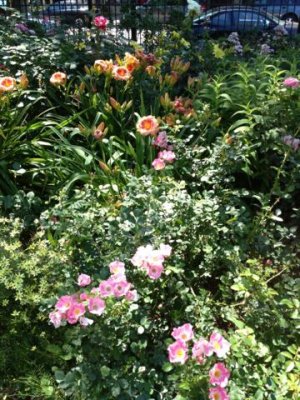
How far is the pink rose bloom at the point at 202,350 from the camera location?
1.39 m

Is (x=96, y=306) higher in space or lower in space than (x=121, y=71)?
lower

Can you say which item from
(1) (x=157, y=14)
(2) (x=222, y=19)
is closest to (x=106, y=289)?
(1) (x=157, y=14)

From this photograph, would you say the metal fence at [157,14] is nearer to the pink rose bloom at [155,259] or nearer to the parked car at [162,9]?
the parked car at [162,9]

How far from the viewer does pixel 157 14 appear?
240 inches

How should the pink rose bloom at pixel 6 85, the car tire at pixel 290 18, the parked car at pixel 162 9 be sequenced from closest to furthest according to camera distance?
the pink rose bloom at pixel 6 85 → the parked car at pixel 162 9 → the car tire at pixel 290 18

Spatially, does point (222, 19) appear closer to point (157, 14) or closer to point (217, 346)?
point (157, 14)

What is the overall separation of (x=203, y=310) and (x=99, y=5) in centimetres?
760

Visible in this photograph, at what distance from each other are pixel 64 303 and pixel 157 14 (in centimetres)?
546

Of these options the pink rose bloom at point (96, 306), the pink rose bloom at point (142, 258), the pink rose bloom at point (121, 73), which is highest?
the pink rose bloom at point (121, 73)

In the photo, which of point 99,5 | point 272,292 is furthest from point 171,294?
point 99,5

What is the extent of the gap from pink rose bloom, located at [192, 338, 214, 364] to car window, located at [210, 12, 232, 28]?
8290mm

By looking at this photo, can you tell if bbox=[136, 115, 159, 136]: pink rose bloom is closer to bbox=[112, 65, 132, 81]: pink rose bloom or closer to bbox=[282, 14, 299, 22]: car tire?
bbox=[112, 65, 132, 81]: pink rose bloom

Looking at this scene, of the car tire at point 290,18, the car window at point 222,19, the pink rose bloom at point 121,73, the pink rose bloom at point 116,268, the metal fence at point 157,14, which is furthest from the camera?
the car tire at point 290,18

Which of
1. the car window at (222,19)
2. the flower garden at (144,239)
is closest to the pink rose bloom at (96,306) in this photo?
the flower garden at (144,239)
